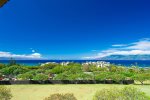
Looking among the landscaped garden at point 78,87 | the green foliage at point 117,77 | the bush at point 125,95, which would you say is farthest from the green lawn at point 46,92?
the bush at point 125,95

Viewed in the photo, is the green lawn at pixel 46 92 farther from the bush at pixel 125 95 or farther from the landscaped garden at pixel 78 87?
the bush at pixel 125 95

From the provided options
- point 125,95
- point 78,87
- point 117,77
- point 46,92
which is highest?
point 117,77

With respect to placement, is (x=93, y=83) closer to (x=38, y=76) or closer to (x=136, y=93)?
(x=38, y=76)

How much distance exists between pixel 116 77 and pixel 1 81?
11.5 m

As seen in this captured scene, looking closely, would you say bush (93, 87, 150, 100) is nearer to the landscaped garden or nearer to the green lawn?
the landscaped garden

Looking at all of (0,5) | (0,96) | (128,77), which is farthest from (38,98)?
(0,5)

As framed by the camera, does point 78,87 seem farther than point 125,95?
Yes

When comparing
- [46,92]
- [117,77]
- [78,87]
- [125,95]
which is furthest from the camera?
[117,77]

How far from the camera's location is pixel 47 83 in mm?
24594

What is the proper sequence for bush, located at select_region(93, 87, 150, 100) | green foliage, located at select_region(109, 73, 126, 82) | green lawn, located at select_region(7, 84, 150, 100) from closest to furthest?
bush, located at select_region(93, 87, 150, 100) < green lawn, located at select_region(7, 84, 150, 100) < green foliage, located at select_region(109, 73, 126, 82)

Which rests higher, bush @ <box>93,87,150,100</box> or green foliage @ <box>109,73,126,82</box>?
green foliage @ <box>109,73,126,82</box>

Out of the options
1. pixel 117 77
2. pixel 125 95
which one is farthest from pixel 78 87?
pixel 125 95

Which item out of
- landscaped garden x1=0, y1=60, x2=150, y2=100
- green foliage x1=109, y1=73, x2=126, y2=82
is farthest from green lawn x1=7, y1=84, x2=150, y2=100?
green foliage x1=109, y1=73, x2=126, y2=82

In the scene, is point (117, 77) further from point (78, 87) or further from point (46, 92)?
point (46, 92)
